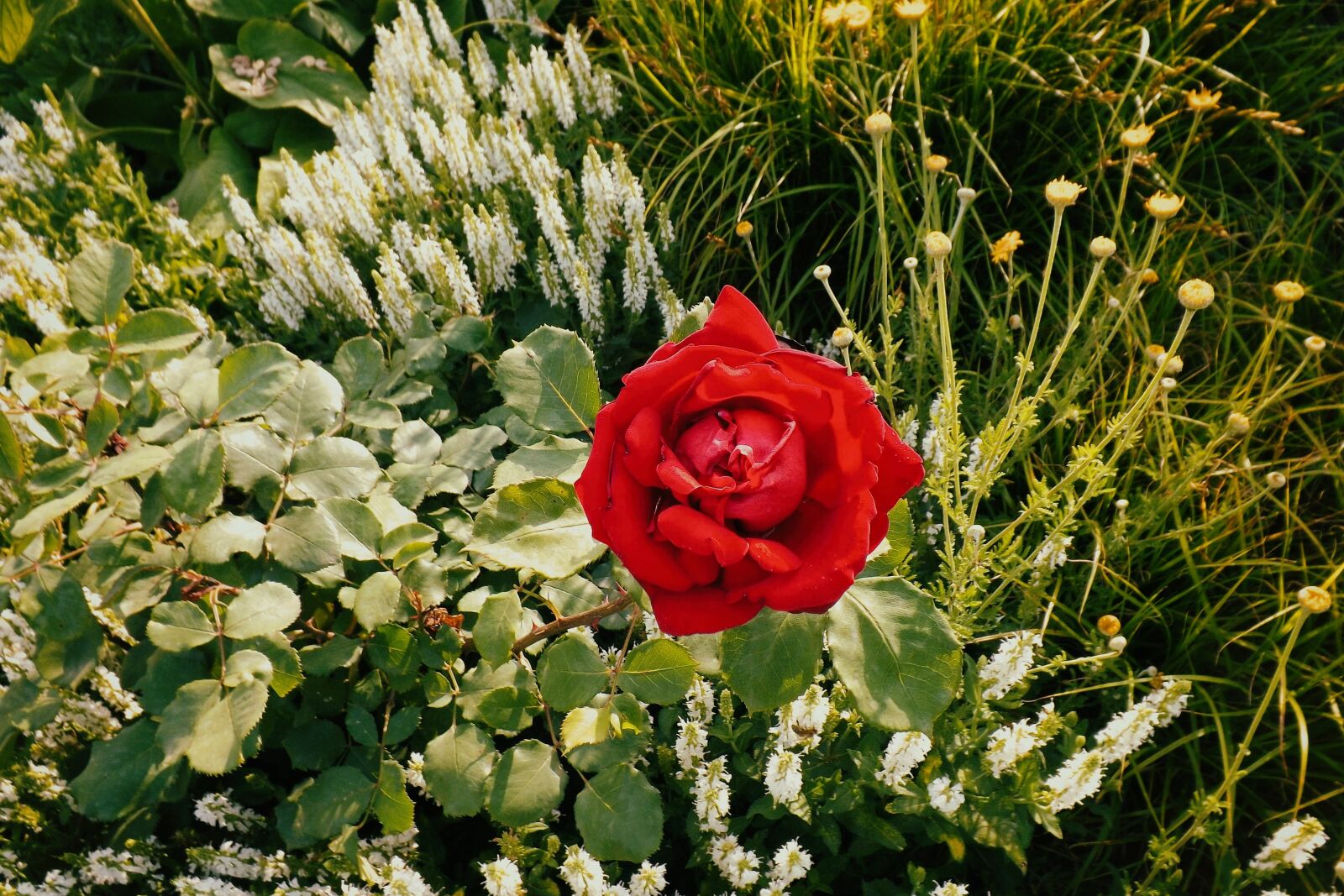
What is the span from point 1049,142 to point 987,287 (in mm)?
495

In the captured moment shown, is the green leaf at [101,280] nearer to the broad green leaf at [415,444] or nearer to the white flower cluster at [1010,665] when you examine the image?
the broad green leaf at [415,444]

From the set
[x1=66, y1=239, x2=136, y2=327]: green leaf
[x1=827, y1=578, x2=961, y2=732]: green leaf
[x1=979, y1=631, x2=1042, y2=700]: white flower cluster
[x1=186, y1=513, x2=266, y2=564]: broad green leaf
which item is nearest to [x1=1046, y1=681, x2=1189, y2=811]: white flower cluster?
[x1=979, y1=631, x2=1042, y2=700]: white flower cluster

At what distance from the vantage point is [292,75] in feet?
10.2

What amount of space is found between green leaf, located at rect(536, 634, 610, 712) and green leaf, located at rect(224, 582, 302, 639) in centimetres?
35

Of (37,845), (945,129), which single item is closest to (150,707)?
(37,845)

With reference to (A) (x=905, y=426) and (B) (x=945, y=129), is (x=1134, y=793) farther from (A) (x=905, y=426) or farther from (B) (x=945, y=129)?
(B) (x=945, y=129)

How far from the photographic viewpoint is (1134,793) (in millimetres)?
2078

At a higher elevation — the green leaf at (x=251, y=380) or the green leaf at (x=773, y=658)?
the green leaf at (x=251, y=380)

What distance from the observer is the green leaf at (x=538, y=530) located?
943 mm

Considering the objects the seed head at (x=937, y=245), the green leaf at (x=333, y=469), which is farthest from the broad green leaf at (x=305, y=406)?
the seed head at (x=937, y=245)

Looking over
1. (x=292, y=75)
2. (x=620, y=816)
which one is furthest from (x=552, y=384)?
(x=292, y=75)

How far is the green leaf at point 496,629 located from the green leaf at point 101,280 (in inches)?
28.0

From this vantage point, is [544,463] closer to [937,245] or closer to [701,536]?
[701,536]

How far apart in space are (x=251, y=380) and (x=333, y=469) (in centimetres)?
18
